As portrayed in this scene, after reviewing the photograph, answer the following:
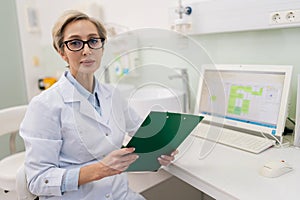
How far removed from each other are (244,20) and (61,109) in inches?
36.3

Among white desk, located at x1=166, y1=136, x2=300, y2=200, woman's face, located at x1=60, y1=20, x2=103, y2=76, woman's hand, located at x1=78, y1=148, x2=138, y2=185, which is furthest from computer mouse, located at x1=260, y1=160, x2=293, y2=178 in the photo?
woman's face, located at x1=60, y1=20, x2=103, y2=76

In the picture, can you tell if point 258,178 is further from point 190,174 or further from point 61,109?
point 61,109

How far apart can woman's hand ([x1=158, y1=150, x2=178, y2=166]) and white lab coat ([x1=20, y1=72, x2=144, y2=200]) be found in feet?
0.56

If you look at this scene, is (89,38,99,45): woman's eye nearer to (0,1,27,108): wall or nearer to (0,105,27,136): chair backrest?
(0,105,27,136): chair backrest

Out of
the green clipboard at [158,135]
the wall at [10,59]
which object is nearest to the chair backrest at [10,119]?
the green clipboard at [158,135]

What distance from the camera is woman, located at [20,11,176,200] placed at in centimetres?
88

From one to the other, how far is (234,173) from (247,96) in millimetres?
455

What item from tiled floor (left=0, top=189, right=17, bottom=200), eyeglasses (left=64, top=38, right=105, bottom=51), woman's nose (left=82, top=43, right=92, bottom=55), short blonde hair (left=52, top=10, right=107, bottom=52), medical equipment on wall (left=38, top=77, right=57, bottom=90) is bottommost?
tiled floor (left=0, top=189, right=17, bottom=200)

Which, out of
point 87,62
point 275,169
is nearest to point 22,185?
point 87,62

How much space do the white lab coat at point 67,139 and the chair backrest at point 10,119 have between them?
0.73m

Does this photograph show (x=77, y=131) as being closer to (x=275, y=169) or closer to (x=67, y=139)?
(x=67, y=139)

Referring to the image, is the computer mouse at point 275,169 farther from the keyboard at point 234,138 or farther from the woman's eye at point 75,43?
the woman's eye at point 75,43

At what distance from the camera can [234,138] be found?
1202 millimetres

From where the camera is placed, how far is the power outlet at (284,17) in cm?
109
